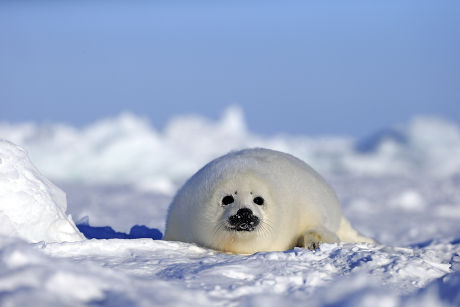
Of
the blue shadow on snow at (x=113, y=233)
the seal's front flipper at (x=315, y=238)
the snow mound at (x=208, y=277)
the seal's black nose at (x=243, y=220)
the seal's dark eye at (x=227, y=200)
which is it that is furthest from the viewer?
the blue shadow on snow at (x=113, y=233)

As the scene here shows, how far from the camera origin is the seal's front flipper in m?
3.88

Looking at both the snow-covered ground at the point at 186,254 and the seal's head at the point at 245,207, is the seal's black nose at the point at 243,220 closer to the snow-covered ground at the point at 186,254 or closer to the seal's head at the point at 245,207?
the seal's head at the point at 245,207

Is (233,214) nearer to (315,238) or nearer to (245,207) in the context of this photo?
(245,207)

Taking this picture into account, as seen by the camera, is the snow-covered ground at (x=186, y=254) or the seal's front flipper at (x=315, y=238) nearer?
the snow-covered ground at (x=186, y=254)

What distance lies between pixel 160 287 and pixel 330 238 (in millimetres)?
2008

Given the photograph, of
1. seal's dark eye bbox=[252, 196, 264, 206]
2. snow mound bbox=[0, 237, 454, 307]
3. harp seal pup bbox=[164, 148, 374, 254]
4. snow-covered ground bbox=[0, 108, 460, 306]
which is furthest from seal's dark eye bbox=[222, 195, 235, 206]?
snow mound bbox=[0, 237, 454, 307]

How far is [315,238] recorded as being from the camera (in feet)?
12.9

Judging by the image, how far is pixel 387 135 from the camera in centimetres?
1758

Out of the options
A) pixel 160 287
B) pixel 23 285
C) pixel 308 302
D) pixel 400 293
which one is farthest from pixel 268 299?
pixel 23 285

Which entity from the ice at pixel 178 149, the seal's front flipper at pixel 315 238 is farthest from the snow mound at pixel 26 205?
the ice at pixel 178 149

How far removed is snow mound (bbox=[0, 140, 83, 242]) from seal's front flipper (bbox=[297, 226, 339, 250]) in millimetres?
1394

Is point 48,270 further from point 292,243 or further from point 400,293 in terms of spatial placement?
point 292,243

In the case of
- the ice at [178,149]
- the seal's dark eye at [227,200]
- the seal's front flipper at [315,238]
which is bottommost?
the seal's front flipper at [315,238]

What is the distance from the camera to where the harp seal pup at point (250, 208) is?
140 inches
